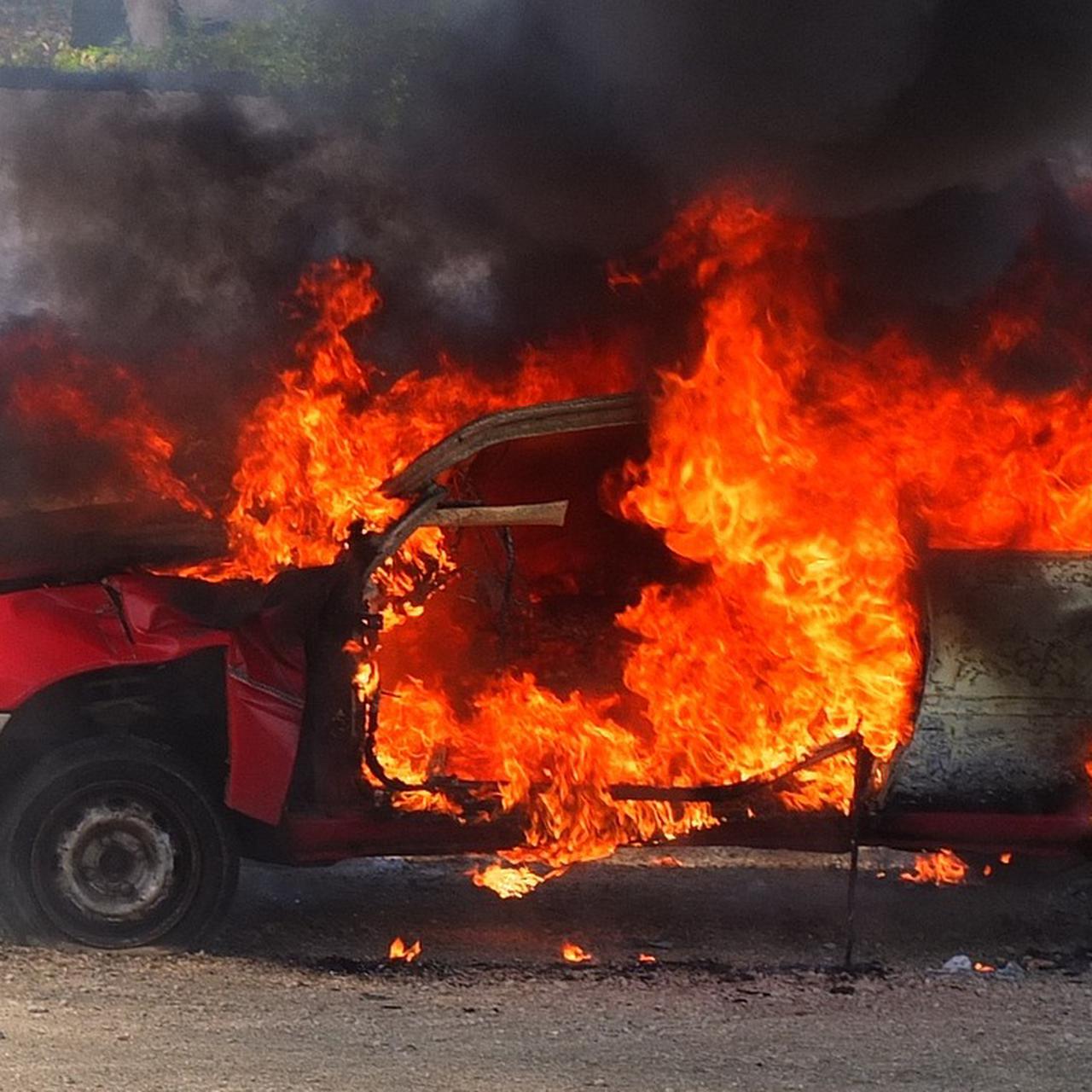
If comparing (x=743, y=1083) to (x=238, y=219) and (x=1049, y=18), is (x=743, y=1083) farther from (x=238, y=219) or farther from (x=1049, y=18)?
(x=238, y=219)

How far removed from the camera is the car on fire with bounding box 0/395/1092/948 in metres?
5.44

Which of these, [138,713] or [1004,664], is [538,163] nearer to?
[138,713]

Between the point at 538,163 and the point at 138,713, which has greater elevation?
the point at 538,163

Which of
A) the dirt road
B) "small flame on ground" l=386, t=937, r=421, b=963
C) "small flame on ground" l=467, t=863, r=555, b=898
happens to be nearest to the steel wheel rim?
the dirt road

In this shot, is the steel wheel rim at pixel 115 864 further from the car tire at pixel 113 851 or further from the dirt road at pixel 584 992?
the dirt road at pixel 584 992

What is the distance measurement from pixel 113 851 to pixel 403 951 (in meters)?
1.05

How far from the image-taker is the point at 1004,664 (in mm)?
5422

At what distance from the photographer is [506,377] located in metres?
8.41

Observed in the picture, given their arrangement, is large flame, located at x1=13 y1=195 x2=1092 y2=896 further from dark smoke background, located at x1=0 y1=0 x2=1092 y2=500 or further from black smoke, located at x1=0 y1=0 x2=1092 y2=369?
black smoke, located at x1=0 y1=0 x2=1092 y2=369

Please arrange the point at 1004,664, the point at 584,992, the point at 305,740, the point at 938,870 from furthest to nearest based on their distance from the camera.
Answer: the point at 938,870 < the point at 305,740 < the point at 1004,664 < the point at 584,992

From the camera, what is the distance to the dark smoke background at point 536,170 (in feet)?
25.2

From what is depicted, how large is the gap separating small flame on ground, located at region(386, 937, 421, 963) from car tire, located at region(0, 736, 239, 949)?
609mm

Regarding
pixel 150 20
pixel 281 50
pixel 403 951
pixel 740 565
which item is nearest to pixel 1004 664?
pixel 740 565

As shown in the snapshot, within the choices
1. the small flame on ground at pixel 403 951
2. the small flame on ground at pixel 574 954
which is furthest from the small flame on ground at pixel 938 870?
the small flame on ground at pixel 403 951
